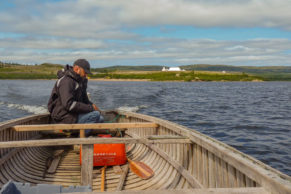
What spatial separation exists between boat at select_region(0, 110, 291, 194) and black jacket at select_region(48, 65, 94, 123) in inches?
22.6

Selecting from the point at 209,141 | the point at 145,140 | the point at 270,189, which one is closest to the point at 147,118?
the point at 145,140

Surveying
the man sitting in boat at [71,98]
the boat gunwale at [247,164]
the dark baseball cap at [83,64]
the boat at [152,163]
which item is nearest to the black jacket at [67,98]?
the man sitting in boat at [71,98]

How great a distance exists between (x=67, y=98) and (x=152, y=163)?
2.69m

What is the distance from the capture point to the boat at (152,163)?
3586mm

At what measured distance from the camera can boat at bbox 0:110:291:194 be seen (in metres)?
3.59

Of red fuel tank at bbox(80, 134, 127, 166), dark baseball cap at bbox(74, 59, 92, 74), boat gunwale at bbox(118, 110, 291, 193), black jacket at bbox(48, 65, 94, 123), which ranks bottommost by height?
red fuel tank at bbox(80, 134, 127, 166)

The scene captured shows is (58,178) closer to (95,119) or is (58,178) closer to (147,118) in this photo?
(95,119)

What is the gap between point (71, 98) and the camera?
6.41 m

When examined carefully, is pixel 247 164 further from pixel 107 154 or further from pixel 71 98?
pixel 71 98

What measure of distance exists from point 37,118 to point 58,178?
319 centimetres

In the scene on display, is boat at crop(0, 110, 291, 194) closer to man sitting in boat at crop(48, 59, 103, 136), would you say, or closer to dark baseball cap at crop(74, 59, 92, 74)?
man sitting in boat at crop(48, 59, 103, 136)

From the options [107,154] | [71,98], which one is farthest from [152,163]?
[71,98]

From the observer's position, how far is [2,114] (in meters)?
19.7

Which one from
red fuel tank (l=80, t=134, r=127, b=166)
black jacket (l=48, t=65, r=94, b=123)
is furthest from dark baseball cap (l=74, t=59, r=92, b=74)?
red fuel tank (l=80, t=134, r=127, b=166)
